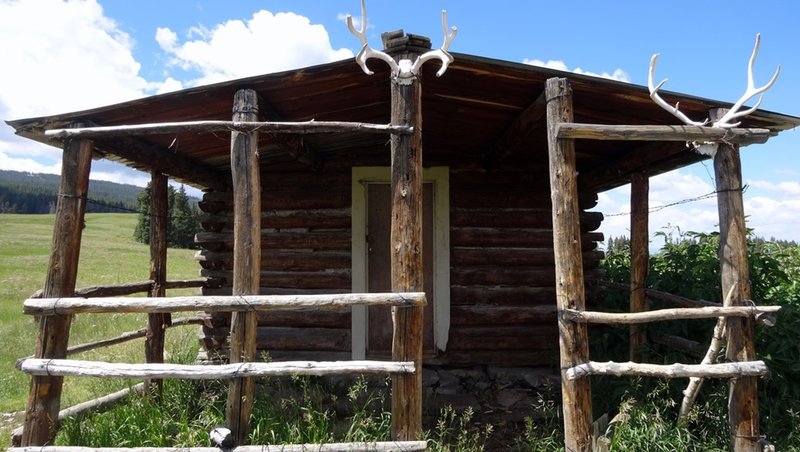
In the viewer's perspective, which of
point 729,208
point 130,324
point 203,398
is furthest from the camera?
point 130,324

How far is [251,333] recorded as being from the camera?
13.8 feet

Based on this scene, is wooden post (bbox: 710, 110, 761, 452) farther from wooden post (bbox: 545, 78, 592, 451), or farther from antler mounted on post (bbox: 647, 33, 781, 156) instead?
wooden post (bbox: 545, 78, 592, 451)

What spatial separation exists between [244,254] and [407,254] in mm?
1444

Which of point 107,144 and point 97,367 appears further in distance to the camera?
point 107,144

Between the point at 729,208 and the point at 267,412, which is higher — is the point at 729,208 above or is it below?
above

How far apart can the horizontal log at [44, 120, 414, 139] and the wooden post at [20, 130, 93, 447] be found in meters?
0.13

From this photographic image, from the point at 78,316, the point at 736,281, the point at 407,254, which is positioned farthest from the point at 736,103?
the point at 78,316

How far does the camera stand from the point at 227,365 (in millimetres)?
4012

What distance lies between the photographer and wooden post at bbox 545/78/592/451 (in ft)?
13.0

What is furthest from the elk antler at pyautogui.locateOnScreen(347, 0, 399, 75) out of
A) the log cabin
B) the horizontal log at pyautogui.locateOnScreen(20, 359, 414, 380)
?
the horizontal log at pyautogui.locateOnScreen(20, 359, 414, 380)

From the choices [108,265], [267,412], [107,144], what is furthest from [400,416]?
[108,265]

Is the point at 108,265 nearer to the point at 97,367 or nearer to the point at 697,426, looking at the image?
the point at 97,367

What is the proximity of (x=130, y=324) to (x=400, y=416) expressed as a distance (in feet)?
36.6

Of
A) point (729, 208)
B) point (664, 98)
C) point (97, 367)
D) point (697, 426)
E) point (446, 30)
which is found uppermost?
point (446, 30)
